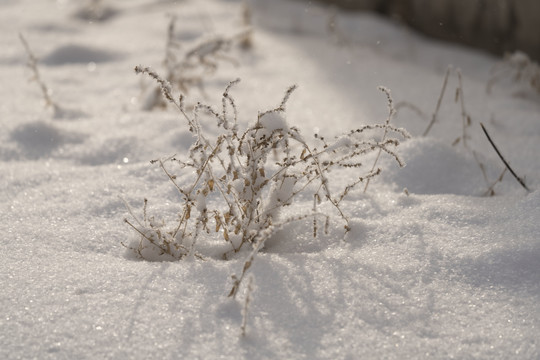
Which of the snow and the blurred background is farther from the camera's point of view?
the blurred background

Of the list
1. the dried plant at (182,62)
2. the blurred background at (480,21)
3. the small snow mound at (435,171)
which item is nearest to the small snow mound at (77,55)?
the dried plant at (182,62)

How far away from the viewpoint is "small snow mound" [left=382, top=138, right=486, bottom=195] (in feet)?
5.97

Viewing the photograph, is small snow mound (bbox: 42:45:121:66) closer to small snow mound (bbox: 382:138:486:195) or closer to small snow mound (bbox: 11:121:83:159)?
small snow mound (bbox: 11:121:83:159)

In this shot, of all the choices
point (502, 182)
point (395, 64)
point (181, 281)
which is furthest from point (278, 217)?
point (395, 64)

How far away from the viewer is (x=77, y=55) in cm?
333

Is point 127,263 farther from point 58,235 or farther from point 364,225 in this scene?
point 364,225

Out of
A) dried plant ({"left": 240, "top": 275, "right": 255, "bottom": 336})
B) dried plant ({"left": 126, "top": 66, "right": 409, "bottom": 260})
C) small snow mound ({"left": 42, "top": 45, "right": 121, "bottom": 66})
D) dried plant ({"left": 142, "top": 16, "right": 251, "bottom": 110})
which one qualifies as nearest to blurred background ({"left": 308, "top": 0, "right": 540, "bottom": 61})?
dried plant ({"left": 142, "top": 16, "right": 251, "bottom": 110})

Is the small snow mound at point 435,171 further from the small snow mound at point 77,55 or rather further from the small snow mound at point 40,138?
the small snow mound at point 77,55

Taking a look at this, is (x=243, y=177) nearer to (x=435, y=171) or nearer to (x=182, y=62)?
(x=435, y=171)

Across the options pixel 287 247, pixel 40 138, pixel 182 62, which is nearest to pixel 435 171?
pixel 287 247

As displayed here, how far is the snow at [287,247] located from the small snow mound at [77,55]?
0.41 m

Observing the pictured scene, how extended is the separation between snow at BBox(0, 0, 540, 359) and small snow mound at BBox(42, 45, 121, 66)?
1.35 ft

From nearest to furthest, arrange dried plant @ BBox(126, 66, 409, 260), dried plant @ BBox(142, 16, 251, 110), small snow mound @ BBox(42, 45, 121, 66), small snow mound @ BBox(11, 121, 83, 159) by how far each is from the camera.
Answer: dried plant @ BBox(126, 66, 409, 260) → small snow mound @ BBox(11, 121, 83, 159) → dried plant @ BBox(142, 16, 251, 110) → small snow mound @ BBox(42, 45, 121, 66)

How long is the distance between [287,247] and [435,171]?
651mm
